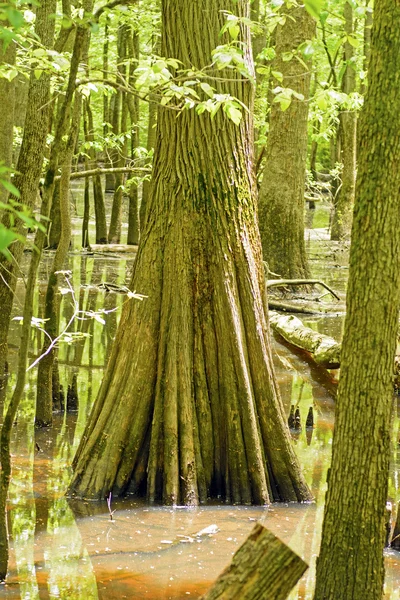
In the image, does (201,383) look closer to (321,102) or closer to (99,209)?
(321,102)

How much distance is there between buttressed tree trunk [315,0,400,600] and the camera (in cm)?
448

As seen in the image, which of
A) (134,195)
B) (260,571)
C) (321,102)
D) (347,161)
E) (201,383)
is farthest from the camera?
(347,161)

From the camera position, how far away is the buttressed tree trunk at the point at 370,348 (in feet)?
14.7

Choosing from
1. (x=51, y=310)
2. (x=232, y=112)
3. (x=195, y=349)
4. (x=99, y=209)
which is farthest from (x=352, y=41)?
(x=99, y=209)

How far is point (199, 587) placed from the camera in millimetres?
5531

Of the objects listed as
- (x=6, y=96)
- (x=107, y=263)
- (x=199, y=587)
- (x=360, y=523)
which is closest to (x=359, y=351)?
(x=360, y=523)

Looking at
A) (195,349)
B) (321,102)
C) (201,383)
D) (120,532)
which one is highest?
(321,102)

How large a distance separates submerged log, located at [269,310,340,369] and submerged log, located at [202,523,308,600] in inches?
322

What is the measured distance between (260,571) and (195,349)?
3.93 metres

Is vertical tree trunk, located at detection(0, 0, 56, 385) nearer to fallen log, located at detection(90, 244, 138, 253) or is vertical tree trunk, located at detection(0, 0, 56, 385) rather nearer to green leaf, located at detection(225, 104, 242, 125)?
green leaf, located at detection(225, 104, 242, 125)

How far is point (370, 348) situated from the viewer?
179 inches

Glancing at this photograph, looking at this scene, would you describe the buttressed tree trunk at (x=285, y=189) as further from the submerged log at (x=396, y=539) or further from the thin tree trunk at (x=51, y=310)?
the submerged log at (x=396, y=539)

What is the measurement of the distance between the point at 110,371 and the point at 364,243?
332cm

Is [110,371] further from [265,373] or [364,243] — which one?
[364,243]
